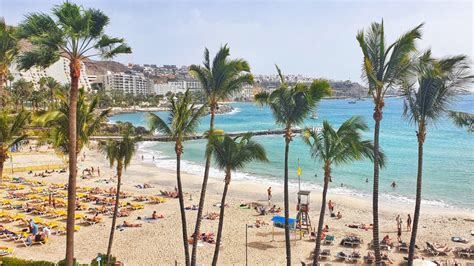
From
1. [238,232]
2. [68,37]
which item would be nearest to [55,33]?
[68,37]

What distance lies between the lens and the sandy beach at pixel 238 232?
17.9 metres

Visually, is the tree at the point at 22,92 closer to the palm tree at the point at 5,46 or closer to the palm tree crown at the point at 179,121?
the palm tree at the point at 5,46

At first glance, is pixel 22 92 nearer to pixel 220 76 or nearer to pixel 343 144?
pixel 220 76

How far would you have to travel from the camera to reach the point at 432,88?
29.5 feet

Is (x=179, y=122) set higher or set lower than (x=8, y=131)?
higher

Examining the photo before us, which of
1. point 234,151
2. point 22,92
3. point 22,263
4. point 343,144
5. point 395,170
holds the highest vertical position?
point 22,92

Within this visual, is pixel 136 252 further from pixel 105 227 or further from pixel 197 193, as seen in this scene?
pixel 197 193

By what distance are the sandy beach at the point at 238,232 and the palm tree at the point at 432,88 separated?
10000 mm

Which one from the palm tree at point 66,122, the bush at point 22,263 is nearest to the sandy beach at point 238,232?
the bush at point 22,263

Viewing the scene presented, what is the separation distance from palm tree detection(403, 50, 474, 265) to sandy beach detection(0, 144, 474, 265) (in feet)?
32.8

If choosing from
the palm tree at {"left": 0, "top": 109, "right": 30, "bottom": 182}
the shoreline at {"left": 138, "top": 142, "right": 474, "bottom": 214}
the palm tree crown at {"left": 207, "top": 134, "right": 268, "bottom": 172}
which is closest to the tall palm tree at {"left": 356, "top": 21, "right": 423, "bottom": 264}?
the palm tree crown at {"left": 207, "top": 134, "right": 268, "bottom": 172}

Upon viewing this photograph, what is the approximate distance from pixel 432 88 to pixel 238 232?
49.7ft

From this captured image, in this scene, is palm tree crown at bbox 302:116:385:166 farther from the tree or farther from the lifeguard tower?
the tree

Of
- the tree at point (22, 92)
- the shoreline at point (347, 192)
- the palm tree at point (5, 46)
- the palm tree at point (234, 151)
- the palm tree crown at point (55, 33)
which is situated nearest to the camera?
the palm tree crown at point (55, 33)
